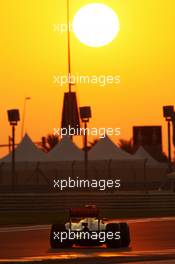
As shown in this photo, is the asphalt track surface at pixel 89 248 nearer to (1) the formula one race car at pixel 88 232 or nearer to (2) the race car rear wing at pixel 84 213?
(1) the formula one race car at pixel 88 232

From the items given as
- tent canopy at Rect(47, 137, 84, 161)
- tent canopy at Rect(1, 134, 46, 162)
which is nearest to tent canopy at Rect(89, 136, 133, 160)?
tent canopy at Rect(47, 137, 84, 161)

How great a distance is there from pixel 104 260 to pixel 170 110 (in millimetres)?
28846

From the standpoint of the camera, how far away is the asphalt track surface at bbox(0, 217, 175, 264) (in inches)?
753

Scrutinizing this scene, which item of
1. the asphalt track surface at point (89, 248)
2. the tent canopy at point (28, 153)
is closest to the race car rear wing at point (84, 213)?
the asphalt track surface at point (89, 248)

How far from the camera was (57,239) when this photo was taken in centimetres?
2212

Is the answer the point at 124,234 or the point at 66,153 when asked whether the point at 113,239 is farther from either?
the point at 66,153

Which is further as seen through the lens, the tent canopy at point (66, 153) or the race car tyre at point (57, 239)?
the tent canopy at point (66, 153)

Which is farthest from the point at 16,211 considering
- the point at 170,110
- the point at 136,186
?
the point at 136,186

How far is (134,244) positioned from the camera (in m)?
24.1

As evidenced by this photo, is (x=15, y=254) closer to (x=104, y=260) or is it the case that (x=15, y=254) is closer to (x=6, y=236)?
(x=104, y=260)

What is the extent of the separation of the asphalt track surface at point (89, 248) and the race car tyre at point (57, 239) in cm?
23

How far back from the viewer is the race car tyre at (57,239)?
21.6m

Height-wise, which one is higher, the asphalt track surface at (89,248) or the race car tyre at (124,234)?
the race car tyre at (124,234)

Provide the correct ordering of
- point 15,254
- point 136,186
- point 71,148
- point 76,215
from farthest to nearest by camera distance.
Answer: point 136,186, point 71,148, point 15,254, point 76,215
